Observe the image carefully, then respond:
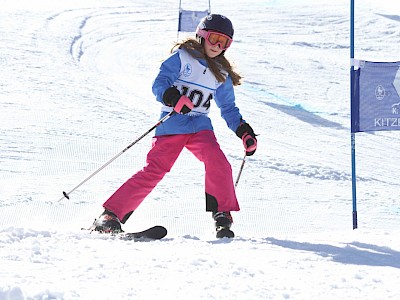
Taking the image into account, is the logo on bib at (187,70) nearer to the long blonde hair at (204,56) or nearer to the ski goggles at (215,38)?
the long blonde hair at (204,56)

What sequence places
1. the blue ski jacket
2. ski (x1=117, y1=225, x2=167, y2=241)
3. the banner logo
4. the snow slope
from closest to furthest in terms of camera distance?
the snow slope, ski (x1=117, y1=225, x2=167, y2=241), the blue ski jacket, the banner logo

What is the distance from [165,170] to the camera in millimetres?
3934

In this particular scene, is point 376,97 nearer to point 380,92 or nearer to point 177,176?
point 380,92

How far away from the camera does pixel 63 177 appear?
6301 mm

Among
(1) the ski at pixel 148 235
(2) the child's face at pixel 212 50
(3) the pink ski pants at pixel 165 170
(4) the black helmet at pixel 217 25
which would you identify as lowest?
(1) the ski at pixel 148 235

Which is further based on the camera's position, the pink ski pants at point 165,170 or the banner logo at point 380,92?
the banner logo at point 380,92

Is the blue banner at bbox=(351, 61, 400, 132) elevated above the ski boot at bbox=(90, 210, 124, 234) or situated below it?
above

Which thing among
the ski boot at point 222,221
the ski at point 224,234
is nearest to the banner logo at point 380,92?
the ski boot at point 222,221

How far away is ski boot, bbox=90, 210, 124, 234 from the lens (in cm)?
369

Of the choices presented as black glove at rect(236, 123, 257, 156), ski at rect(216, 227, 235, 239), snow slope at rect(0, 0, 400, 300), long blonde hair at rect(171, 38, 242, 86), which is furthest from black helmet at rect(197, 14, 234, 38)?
ski at rect(216, 227, 235, 239)

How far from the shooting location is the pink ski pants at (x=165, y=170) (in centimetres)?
384

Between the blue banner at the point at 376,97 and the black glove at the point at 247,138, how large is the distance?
85cm

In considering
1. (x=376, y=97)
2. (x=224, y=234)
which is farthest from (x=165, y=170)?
(x=376, y=97)

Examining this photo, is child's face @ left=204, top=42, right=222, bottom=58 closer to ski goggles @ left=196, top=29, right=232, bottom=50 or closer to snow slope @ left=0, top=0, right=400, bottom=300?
ski goggles @ left=196, top=29, right=232, bottom=50
